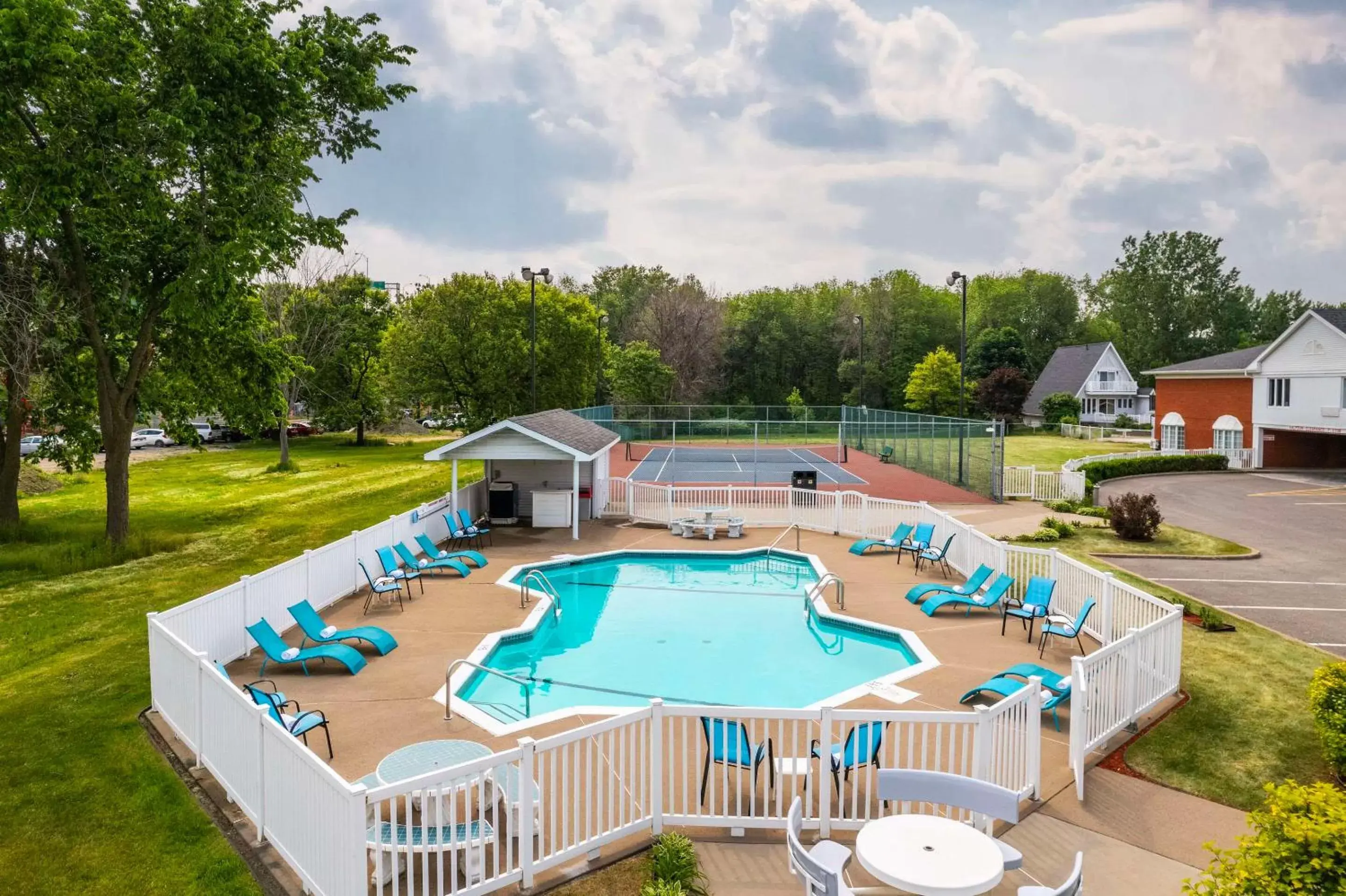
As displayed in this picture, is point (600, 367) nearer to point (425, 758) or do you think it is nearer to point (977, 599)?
point (977, 599)

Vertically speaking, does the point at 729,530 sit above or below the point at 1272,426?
below

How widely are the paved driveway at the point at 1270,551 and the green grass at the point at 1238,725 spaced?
5.41ft

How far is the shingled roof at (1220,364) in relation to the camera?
1528 inches

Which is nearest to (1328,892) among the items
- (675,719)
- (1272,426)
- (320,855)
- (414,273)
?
(320,855)

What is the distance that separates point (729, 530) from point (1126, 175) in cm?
3627

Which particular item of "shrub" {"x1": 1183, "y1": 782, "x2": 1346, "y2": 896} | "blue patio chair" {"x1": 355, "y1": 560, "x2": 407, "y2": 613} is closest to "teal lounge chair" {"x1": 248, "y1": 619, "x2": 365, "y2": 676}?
"blue patio chair" {"x1": 355, "y1": 560, "x2": 407, "y2": 613}

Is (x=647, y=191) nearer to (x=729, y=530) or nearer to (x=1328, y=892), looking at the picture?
(x=729, y=530)

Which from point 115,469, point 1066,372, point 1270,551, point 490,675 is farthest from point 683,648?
point 1066,372

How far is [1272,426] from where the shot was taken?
3622 cm

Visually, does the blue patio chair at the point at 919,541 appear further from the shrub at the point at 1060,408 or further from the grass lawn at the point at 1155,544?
the shrub at the point at 1060,408

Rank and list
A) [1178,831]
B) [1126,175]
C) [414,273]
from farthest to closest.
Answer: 1. [414,273]
2. [1126,175]
3. [1178,831]

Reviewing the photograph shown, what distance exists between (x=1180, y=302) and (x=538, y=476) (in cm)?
7441

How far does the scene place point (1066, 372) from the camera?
6719 cm

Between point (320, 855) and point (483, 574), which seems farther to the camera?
point (483, 574)
